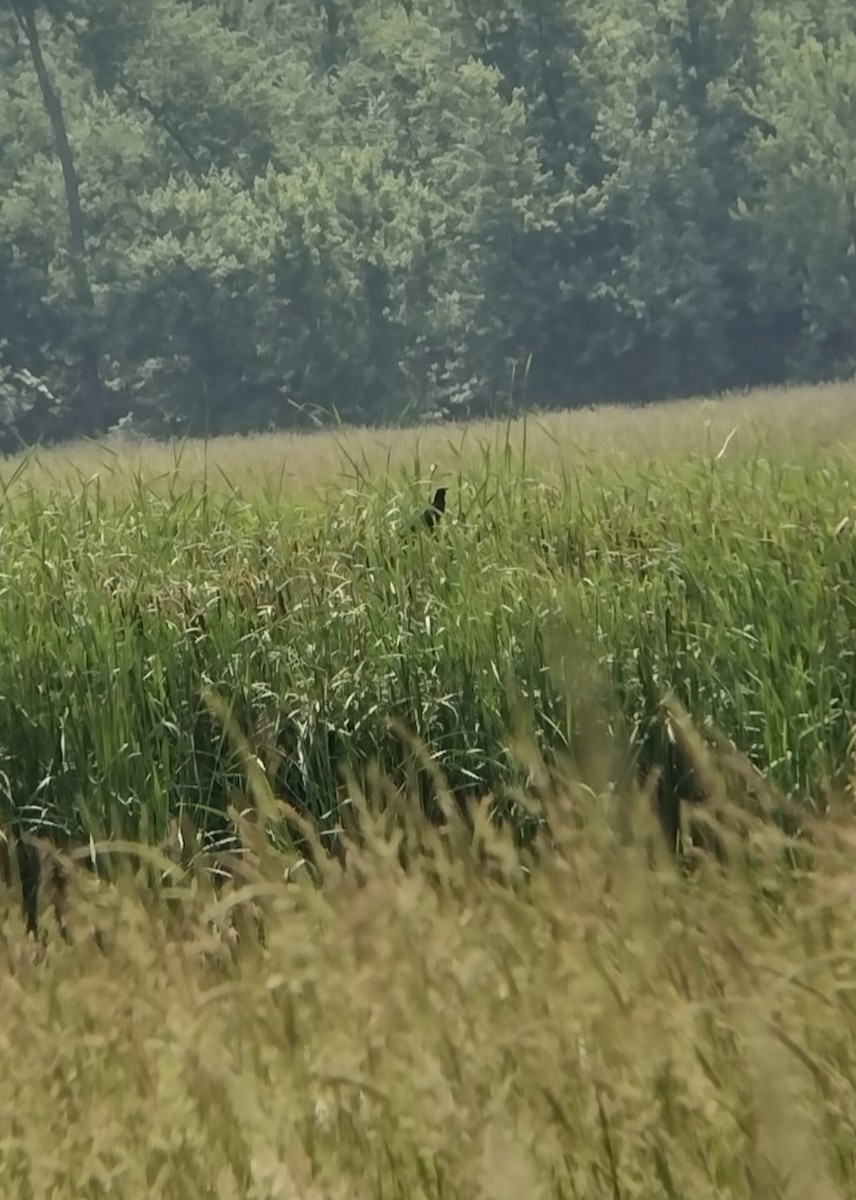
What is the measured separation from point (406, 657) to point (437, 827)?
0.54 metres

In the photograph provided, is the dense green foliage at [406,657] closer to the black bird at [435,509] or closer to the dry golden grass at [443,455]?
the black bird at [435,509]

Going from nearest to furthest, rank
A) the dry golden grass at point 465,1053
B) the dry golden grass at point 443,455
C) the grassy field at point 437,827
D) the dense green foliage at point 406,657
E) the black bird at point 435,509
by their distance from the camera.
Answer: the dry golden grass at point 465,1053 → the grassy field at point 437,827 → the dense green foliage at point 406,657 → the black bird at point 435,509 → the dry golden grass at point 443,455

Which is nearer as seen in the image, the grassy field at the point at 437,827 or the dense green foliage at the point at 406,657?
the grassy field at the point at 437,827

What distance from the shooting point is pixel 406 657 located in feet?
14.9

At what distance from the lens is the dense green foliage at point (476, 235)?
99.1 ft

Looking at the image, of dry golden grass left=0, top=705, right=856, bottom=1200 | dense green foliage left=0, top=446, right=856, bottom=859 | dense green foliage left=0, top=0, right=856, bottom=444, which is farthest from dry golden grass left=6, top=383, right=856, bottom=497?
dense green foliage left=0, top=0, right=856, bottom=444

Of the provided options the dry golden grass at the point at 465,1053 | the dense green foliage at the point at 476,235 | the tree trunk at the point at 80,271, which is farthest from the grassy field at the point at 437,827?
the tree trunk at the point at 80,271

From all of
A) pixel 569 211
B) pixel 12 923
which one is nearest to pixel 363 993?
pixel 12 923

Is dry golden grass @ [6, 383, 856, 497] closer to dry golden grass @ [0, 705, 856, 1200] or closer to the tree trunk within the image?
dry golden grass @ [0, 705, 856, 1200]

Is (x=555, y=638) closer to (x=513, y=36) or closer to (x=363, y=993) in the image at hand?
(x=363, y=993)

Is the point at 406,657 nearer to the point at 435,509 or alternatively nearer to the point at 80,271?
the point at 435,509

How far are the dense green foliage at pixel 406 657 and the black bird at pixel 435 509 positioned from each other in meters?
0.06

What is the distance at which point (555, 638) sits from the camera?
4.26 meters

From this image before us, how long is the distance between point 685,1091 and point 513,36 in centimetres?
3502
